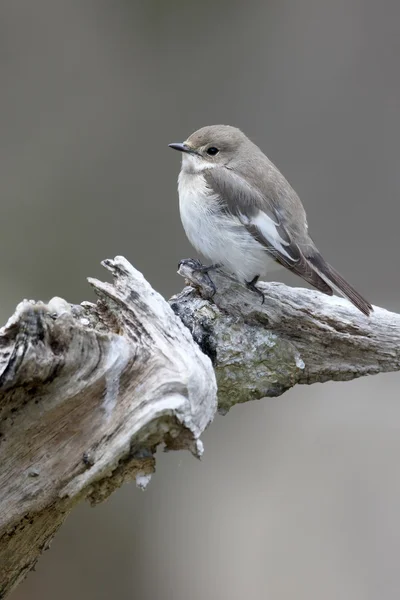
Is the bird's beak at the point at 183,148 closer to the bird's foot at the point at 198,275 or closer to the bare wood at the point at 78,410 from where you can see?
the bird's foot at the point at 198,275

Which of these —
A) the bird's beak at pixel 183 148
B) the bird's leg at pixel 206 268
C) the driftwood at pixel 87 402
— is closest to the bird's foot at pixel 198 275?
the bird's leg at pixel 206 268

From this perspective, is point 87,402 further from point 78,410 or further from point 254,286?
point 254,286

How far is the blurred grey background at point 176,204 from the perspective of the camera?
3723 millimetres

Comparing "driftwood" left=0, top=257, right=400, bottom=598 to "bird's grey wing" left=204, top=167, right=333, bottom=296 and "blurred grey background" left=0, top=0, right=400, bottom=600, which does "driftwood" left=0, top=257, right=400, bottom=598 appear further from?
"blurred grey background" left=0, top=0, right=400, bottom=600

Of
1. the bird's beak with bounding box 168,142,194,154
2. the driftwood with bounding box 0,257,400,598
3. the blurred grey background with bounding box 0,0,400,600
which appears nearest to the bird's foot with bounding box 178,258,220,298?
the driftwood with bounding box 0,257,400,598

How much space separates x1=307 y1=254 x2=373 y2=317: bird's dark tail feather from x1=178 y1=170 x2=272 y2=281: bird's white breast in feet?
0.52

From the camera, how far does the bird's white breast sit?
239cm

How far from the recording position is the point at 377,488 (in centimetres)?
358

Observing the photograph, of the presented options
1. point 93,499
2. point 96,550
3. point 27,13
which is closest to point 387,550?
point 96,550

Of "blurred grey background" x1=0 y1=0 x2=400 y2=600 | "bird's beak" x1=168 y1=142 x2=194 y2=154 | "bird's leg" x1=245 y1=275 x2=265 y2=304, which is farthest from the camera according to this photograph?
"blurred grey background" x1=0 y1=0 x2=400 y2=600

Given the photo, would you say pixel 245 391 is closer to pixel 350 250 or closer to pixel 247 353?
pixel 247 353

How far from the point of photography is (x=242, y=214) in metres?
2.49

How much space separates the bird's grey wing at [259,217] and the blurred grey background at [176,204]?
4.64 feet

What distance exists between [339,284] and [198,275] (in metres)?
0.43
